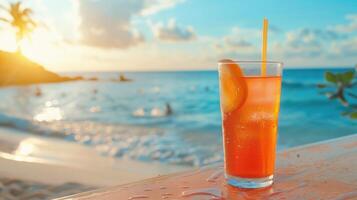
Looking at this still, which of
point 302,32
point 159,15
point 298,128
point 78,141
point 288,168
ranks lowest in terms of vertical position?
point 298,128

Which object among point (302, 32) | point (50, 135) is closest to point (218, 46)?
point (302, 32)

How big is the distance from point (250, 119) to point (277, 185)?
4.9 inches

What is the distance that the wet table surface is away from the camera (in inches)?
23.7

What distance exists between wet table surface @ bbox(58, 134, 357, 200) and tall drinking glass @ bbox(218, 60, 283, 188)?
0.03 metres

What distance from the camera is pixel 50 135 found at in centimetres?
545

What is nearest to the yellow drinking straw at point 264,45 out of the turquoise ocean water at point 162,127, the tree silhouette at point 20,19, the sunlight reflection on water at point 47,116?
the turquoise ocean water at point 162,127

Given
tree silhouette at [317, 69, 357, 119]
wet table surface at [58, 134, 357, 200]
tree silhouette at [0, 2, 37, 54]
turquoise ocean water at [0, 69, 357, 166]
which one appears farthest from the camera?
tree silhouette at [0, 2, 37, 54]

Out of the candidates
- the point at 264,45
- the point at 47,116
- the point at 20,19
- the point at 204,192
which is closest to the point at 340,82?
the point at 264,45

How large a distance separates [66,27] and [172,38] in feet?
16.0

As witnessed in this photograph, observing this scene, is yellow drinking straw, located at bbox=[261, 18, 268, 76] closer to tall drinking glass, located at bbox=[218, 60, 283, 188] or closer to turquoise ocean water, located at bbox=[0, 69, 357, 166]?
tall drinking glass, located at bbox=[218, 60, 283, 188]

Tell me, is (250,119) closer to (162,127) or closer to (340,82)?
(340,82)

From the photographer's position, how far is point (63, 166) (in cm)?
299

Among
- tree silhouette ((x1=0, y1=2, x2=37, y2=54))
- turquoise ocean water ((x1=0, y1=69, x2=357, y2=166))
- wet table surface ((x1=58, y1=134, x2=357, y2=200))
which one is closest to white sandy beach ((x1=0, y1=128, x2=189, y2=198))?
turquoise ocean water ((x1=0, y1=69, x2=357, y2=166))

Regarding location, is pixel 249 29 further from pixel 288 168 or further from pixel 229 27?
pixel 288 168
